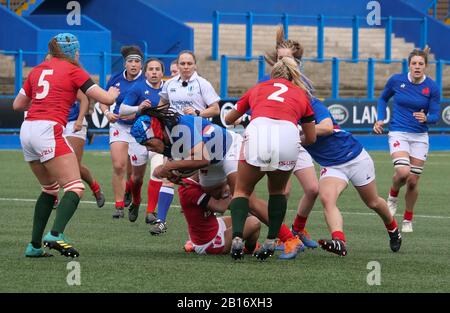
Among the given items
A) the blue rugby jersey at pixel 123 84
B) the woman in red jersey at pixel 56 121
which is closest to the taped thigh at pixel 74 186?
the woman in red jersey at pixel 56 121

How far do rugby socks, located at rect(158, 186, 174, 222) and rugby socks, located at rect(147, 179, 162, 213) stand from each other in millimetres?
1007

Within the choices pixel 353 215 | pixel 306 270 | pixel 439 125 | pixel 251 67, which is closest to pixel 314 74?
pixel 251 67

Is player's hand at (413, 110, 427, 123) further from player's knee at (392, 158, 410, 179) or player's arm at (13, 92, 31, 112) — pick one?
player's arm at (13, 92, 31, 112)

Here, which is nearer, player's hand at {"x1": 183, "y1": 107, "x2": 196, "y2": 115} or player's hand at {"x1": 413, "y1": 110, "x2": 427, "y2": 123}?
player's hand at {"x1": 183, "y1": 107, "x2": 196, "y2": 115}

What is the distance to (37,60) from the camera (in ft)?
109

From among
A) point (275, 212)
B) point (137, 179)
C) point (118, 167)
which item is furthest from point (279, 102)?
point (118, 167)

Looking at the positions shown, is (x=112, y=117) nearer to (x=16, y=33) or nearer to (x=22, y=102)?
(x=22, y=102)

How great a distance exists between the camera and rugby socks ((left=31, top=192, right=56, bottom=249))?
1088 centimetres

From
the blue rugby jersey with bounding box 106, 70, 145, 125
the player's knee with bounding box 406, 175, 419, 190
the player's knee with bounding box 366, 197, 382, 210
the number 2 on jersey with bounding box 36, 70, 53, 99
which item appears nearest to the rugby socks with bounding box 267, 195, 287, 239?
the player's knee with bounding box 366, 197, 382, 210

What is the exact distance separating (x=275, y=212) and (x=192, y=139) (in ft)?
3.19

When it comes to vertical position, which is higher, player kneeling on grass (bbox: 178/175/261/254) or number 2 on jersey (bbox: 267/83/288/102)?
number 2 on jersey (bbox: 267/83/288/102)

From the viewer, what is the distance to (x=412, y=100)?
1499 cm

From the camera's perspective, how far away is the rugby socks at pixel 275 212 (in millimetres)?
10758
